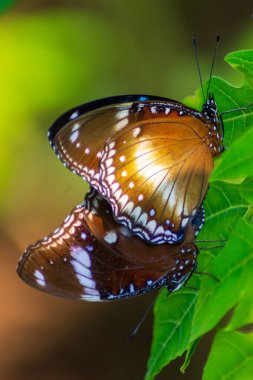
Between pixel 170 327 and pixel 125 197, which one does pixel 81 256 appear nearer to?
pixel 125 197

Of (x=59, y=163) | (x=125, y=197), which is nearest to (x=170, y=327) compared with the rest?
(x=125, y=197)

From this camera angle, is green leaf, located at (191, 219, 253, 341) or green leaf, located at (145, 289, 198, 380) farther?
green leaf, located at (145, 289, 198, 380)

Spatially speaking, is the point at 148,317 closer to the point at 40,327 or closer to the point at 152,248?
the point at 40,327

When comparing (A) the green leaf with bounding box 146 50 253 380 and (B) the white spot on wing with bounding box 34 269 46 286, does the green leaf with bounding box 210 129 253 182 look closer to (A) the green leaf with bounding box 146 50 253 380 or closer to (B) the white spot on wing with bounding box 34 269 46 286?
(A) the green leaf with bounding box 146 50 253 380

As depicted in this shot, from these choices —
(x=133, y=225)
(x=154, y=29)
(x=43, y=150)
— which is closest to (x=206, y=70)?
(x=154, y=29)

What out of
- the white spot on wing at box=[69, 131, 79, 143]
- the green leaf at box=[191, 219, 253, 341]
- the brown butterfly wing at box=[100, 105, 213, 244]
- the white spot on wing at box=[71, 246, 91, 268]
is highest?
the white spot on wing at box=[69, 131, 79, 143]

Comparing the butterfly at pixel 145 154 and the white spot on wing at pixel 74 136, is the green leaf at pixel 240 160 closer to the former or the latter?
the butterfly at pixel 145 154

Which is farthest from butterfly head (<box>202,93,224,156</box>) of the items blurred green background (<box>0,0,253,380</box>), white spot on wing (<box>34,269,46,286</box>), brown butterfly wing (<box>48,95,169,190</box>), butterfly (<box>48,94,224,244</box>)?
blurred green background (<box>0,0,253,380</box>)
